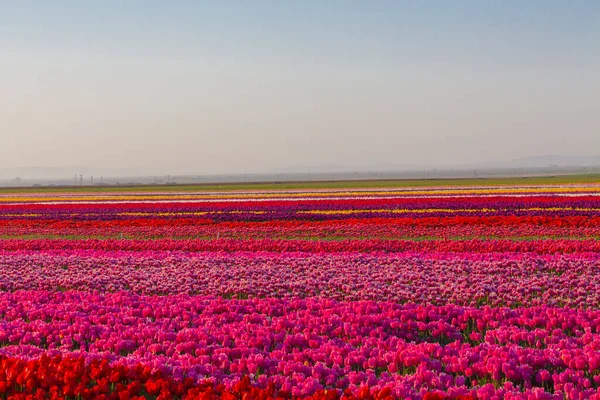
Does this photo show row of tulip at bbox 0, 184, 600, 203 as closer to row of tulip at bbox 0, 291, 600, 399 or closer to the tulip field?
the tulip field

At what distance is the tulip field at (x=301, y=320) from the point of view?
5629 millimetres

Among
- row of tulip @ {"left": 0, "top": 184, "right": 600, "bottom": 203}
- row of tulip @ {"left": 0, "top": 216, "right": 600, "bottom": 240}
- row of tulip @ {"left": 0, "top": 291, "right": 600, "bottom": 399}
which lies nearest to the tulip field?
row of tulip @ {"left": 0, "top": 291, "right": 600, "bottom": 399}

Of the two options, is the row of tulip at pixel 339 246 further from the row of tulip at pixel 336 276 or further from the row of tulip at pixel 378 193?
the row of tulip at pixel 378 193

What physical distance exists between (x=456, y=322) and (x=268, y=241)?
1045 cm

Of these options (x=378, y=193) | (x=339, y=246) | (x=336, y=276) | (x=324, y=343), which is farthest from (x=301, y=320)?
(x=378, y=193)

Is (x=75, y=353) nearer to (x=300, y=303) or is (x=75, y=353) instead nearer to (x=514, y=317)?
(x=300, y=303)

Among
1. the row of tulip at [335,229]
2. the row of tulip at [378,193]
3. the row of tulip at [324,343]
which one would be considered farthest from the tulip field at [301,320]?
the row of tulip at [378,193]

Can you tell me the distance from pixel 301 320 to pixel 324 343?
120 centimetres

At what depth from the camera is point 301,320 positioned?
8172 millimetres

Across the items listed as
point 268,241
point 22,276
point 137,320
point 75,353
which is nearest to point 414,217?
point 268,241

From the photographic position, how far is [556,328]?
7906 mm

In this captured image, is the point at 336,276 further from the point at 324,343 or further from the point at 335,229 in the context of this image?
the point at 335,229

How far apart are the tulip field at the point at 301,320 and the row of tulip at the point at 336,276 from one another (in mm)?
47

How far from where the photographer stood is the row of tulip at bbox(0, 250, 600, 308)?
10438mm
